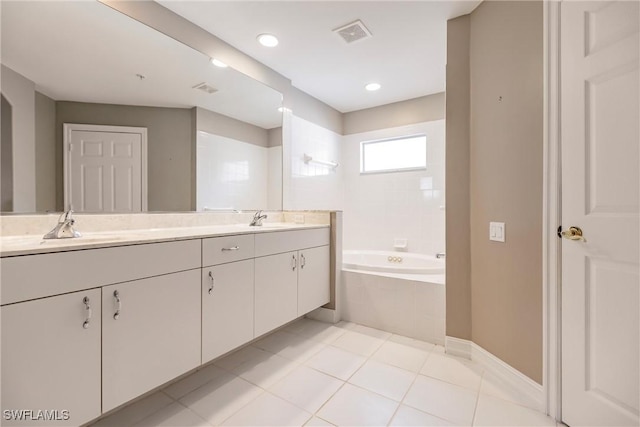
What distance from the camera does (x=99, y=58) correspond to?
166 centimetres

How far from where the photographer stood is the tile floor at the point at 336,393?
Result: 137cm

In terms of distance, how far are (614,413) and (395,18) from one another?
253 cm

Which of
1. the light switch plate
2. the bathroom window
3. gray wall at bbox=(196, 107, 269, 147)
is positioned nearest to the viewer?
the light switch plate

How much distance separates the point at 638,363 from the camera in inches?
42.2

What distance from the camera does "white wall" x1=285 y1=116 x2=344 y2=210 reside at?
10.4ft

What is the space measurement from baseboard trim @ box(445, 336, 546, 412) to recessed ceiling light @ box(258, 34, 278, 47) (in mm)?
2691

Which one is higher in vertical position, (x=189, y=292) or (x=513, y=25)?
(x=513, y=25)

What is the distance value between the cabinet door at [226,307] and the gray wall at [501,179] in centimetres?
141

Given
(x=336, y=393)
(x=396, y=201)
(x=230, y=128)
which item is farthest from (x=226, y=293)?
(x=396, y=201)

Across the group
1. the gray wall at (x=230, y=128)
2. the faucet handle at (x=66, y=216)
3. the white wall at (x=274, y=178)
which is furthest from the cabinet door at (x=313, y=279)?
the faucet handle at (x=66, y=216)

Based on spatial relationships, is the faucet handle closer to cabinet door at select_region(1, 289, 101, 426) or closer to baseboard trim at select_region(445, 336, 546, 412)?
cabinet door at select_region(1, 289, 101, 426)

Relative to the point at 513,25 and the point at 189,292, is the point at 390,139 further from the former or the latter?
the point at 189,292

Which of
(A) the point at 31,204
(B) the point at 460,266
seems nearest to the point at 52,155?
(A) the point at 31,204

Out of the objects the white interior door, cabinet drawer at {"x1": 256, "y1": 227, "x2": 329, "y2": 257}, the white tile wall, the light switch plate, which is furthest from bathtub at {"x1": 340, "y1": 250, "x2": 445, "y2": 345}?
the white tile wall
